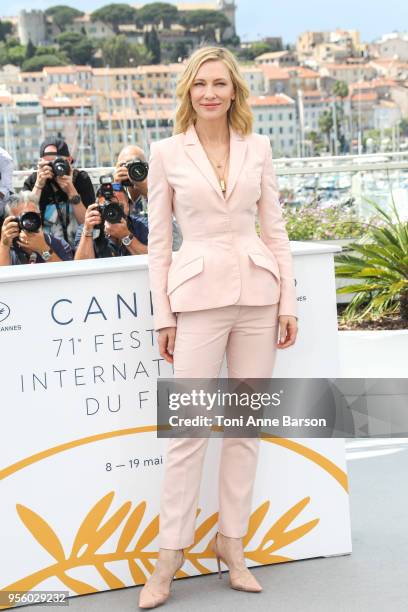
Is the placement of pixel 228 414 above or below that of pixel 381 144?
above

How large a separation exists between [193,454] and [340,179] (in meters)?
5.40

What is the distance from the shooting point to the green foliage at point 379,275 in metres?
5.98

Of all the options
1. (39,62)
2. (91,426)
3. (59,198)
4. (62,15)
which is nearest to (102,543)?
(91,426)

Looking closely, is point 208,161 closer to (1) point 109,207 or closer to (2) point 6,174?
(1) point 109,207

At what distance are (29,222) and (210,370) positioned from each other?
0.98m

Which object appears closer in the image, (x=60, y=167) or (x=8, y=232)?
(x=8, y=232)

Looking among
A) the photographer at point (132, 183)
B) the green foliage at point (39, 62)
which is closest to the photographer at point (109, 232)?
the photographer at point (132, 183)

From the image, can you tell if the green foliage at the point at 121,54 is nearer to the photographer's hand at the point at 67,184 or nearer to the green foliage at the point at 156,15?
the green foliage at the point at 156,15

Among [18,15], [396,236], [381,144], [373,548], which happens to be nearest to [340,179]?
[396,236]

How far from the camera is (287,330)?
2875mm

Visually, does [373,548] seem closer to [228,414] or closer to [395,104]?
[228,414]

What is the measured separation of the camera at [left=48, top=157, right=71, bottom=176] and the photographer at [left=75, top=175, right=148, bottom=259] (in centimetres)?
43

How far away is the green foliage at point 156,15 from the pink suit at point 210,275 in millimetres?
120717

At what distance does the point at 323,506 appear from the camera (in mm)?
3145
